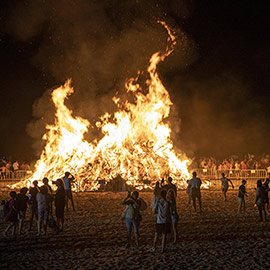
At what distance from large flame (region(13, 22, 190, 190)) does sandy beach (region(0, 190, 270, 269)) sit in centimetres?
1159

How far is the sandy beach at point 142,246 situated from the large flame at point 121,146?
456 inches

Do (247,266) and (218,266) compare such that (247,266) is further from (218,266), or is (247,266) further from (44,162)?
(44,162)

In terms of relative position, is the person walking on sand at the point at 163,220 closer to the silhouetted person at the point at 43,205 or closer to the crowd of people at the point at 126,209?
the crowd of people at the point at 126,209

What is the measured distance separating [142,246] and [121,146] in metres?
17.5

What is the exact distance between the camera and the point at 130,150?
2664 cm

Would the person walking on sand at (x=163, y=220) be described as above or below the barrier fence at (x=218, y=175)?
below

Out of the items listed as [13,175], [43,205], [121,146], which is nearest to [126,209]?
[43,205]

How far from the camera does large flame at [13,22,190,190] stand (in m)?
25.7

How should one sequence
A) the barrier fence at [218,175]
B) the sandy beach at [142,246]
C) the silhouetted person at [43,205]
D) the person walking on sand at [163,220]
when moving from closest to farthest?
the sandy beach at [142,246] < the person walking on sand at [163,220] < the silhouetted person at [43,205] < the barrier fence at [218,175]

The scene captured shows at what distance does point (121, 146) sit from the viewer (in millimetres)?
26766

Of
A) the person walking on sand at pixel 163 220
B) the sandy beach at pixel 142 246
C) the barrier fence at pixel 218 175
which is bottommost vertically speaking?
the sandy beach at pixel 142 246

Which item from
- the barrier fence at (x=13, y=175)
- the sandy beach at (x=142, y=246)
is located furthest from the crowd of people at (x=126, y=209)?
the barrier fence at (x=13, y=175)

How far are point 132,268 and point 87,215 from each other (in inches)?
286

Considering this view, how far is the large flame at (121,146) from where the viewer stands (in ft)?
84.2
